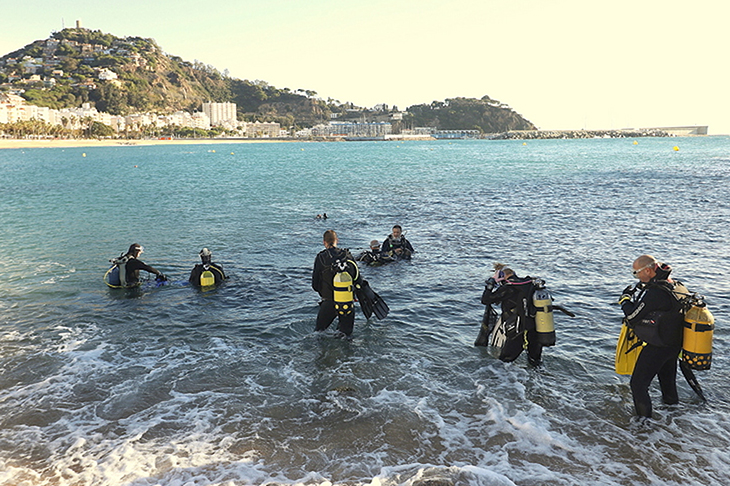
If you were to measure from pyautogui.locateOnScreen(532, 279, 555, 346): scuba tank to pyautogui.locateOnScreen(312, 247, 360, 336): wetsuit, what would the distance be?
2.89 m

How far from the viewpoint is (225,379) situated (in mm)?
7582

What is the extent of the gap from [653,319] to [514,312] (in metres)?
2.07

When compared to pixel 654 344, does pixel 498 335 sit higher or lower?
lower

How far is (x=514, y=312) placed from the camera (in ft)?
24.5

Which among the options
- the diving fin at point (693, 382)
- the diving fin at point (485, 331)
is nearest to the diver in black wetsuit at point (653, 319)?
the diving fin at point (693, 382)

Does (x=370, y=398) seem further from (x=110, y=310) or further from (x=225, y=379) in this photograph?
(x=110, y=310)

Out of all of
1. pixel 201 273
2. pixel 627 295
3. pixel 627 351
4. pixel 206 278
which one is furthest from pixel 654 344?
pixel 201 273

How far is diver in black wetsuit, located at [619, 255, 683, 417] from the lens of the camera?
569 cm

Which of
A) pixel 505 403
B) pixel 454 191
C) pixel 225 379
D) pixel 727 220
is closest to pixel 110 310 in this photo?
pixel 225 379

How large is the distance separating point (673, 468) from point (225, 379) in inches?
237

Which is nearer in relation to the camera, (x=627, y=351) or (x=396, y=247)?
(x=627, y=351)

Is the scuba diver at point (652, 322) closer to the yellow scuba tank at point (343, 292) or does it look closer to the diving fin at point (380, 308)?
the yellow scuba tank at point (343, 292)

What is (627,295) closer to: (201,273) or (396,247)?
(396,247)

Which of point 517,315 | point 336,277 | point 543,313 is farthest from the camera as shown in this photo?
point 336,277
